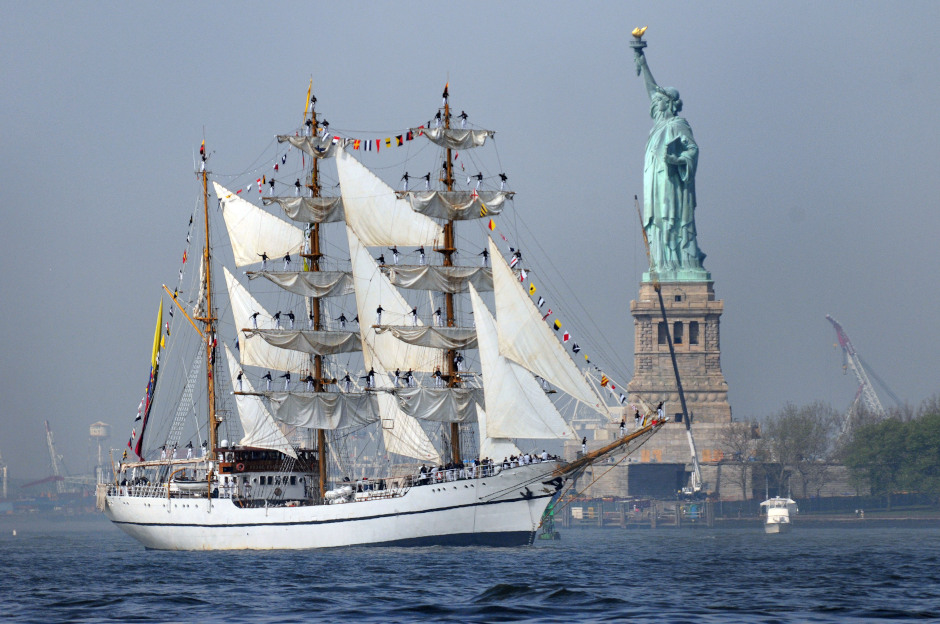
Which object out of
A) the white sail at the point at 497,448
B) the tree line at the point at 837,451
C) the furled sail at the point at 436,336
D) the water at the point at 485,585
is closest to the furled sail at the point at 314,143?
the furled sail at the point at 436,336

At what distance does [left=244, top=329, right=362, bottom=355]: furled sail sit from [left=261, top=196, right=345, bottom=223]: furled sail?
7867 mm

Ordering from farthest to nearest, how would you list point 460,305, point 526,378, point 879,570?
point 460,305
point 526,378
point 879,570

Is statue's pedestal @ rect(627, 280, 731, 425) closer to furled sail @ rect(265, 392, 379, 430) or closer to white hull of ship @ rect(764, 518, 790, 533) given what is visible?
white hull of ship @ rect(764, 518, 790, 533)

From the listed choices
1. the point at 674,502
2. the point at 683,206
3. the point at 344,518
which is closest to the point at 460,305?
the point at 344,518

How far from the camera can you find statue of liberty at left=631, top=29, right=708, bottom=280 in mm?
190000

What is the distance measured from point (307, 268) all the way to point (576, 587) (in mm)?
46318

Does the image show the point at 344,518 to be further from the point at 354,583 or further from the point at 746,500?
the point at 746,500

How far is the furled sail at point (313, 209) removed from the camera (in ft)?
355

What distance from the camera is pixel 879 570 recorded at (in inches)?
3118

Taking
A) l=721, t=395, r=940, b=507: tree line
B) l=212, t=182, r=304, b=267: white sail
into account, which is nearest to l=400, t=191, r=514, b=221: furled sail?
l=212, t=182, r=304, b=267: white sail

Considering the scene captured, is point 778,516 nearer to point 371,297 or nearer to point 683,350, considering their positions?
point 683,350

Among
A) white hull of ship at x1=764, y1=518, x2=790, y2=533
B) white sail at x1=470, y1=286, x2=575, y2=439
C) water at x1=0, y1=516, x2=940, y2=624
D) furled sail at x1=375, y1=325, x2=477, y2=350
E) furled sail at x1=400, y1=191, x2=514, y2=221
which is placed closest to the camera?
water at x1=0, y1=516, x2=940, y2=624

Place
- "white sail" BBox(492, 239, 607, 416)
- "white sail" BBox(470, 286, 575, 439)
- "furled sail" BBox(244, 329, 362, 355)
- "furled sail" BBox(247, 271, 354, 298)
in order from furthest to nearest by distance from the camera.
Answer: "furled sail" BBox(247, 271, 354, 298) → "furled sail" BBox(244, 329, 362, 355) → "white sail" BBox(470, 286, 575, 439) → "white sail" BBox(492, 239, 607, 416)

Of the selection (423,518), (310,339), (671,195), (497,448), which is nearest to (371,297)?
(310,339)
